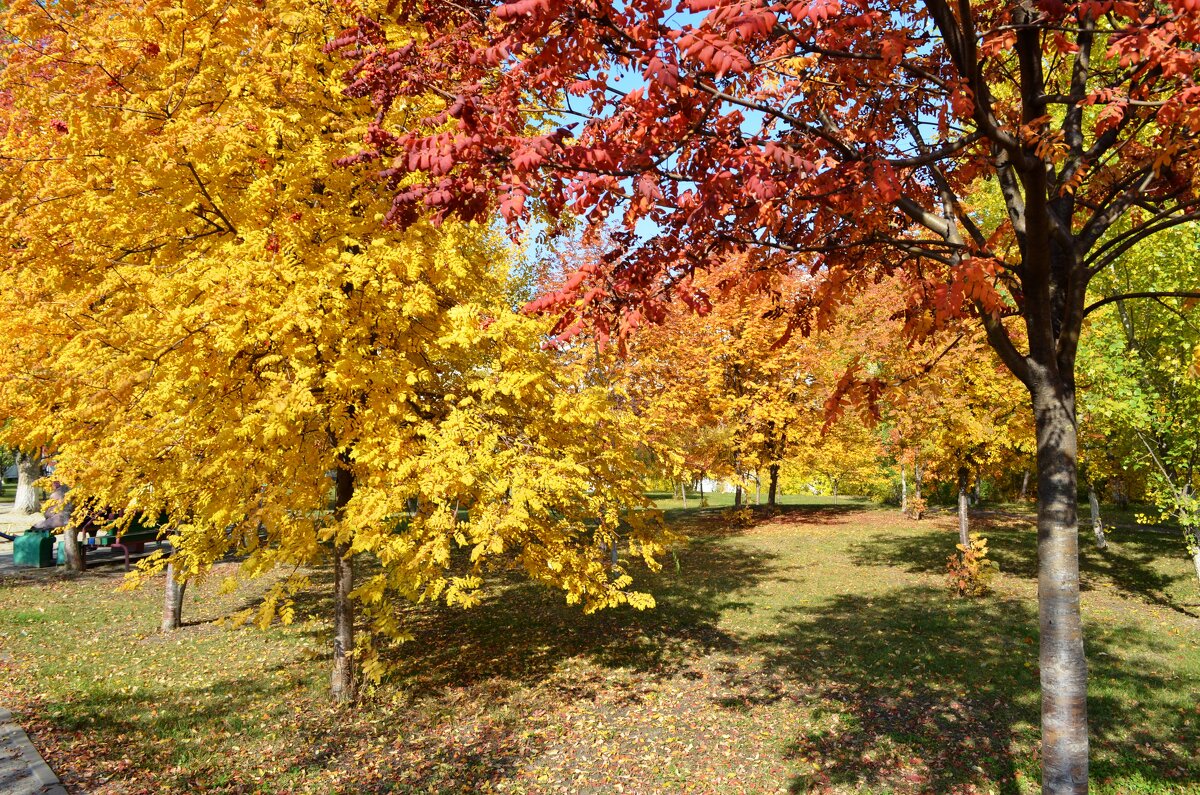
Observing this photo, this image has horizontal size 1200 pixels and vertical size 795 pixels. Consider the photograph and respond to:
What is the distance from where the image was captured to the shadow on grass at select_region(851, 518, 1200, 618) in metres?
13.2

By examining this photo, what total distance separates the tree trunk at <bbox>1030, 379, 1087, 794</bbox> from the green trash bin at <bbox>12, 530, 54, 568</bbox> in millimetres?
20599

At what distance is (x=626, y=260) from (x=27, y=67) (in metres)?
8.81

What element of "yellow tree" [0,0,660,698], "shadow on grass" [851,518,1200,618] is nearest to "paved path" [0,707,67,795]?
"yellow tree" [0,0,660,698]

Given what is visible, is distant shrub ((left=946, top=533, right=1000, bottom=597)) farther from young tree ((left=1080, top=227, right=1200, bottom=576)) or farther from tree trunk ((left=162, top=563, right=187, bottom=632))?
tree trunk ((left=162, top=563, right=187, bottom=632))

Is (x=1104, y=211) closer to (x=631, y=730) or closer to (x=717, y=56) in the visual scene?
(x=717, y=56)

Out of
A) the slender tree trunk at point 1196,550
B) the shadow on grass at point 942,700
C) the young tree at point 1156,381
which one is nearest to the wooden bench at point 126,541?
the shadow on grass at point 942,700

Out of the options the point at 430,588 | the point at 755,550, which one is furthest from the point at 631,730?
the point at 755,550

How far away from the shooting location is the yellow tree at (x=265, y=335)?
582 cm

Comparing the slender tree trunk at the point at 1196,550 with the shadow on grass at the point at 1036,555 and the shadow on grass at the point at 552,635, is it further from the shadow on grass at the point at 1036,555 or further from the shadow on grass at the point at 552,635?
the shadow on grass at the point at 552,635

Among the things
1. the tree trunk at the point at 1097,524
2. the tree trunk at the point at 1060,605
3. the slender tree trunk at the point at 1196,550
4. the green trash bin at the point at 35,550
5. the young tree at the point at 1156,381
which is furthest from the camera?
the green trash bin at the point at 35,550

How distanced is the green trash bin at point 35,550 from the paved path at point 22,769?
41.3 feet

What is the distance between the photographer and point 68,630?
10680mm

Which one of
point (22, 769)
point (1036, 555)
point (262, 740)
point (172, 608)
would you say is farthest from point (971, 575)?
point (172, 608)

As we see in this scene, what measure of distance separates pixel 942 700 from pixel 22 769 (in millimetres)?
8957
